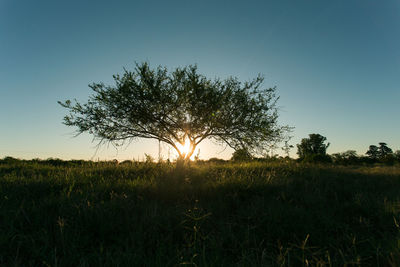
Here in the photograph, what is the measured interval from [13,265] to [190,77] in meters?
13.7

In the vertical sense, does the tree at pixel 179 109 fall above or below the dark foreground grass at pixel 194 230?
above

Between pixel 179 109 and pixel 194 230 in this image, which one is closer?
pixel 194 230

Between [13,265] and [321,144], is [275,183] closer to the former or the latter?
[13,265]

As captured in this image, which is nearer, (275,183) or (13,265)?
(13,265)

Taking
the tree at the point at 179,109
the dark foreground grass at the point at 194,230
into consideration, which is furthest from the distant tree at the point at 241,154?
the dark foreground grass at the point at 194,230

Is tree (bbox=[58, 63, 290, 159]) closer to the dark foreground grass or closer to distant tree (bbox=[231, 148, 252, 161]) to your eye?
distant tree (bbox=[231, 148, 252, 161])

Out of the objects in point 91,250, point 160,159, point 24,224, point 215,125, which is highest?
point 215,125

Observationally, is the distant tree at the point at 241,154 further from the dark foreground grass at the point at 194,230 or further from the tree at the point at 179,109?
the dark foreground grass at the point at 194,230

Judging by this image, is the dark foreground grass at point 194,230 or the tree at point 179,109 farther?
the tree at point 179,109

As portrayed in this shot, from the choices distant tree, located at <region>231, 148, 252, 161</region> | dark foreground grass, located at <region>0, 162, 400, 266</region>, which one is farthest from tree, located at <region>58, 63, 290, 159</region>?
dark foreground grass, located at <region>0, 162, 400, 266</region>

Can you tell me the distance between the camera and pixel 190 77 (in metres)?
14.2

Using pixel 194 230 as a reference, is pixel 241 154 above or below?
above

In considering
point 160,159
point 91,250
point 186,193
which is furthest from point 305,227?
point 160,159

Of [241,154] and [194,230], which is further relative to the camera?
[241,154]
